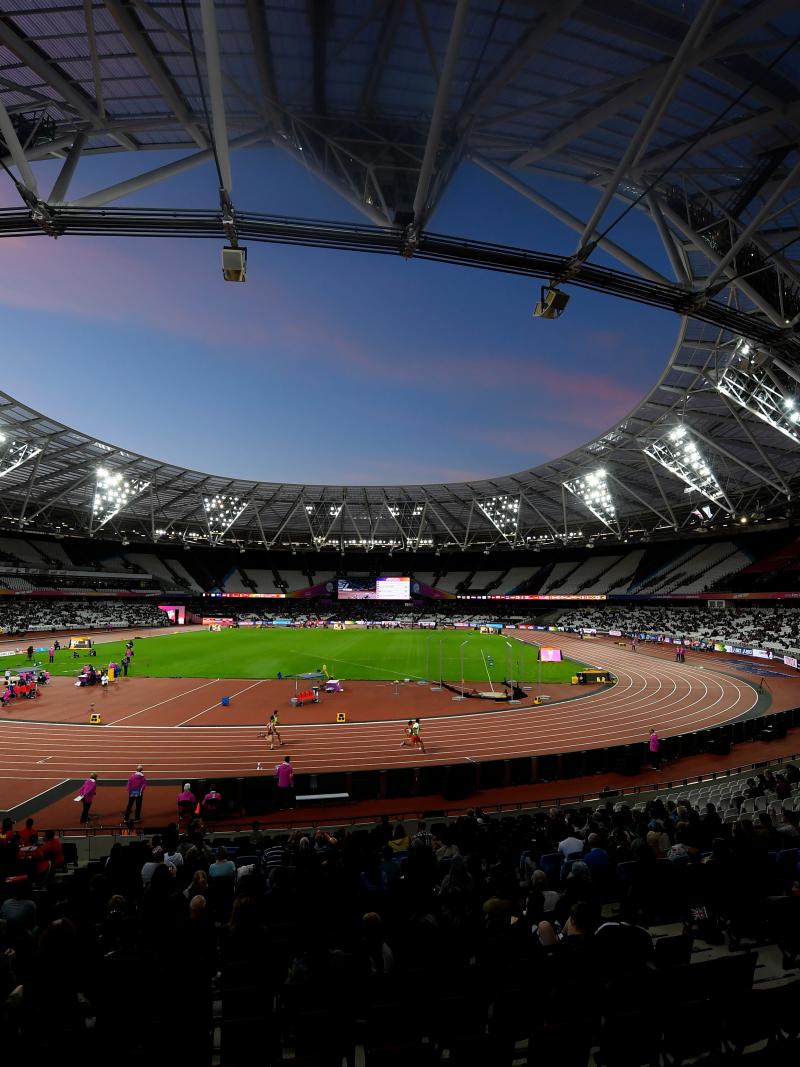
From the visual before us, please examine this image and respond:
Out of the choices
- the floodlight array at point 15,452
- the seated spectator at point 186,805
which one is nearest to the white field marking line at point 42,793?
the seated spectator at point 186,805

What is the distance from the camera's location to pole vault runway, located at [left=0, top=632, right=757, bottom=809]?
19922mm

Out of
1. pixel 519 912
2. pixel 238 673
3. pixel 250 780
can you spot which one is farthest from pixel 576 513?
pixel 519 912

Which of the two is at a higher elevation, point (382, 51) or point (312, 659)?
point (382, 51)

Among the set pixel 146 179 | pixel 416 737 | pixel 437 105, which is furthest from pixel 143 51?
pixel 416 737

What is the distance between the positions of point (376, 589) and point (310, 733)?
87.7m

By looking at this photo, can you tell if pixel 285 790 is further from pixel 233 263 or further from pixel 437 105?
pixel 437 105

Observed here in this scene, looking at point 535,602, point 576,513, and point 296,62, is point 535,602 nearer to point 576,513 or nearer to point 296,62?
point 576,513

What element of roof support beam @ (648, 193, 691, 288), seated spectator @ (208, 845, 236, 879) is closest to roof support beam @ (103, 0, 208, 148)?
roof support beam @ (648, 193, 691, 288)

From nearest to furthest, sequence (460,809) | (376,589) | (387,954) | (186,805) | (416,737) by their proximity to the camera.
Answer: (387,954) < (186,805) < (460,809) < (416,737) < (376,589)

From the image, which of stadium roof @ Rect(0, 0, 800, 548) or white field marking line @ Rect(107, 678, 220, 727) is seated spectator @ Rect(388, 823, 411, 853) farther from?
white field marking line @ Rect(107, 678, 220, 727)

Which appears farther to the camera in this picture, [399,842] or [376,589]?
[376,589]

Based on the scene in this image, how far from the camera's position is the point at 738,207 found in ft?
52.1

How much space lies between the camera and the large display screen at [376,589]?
111 m

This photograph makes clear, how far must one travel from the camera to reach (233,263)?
11.6m
